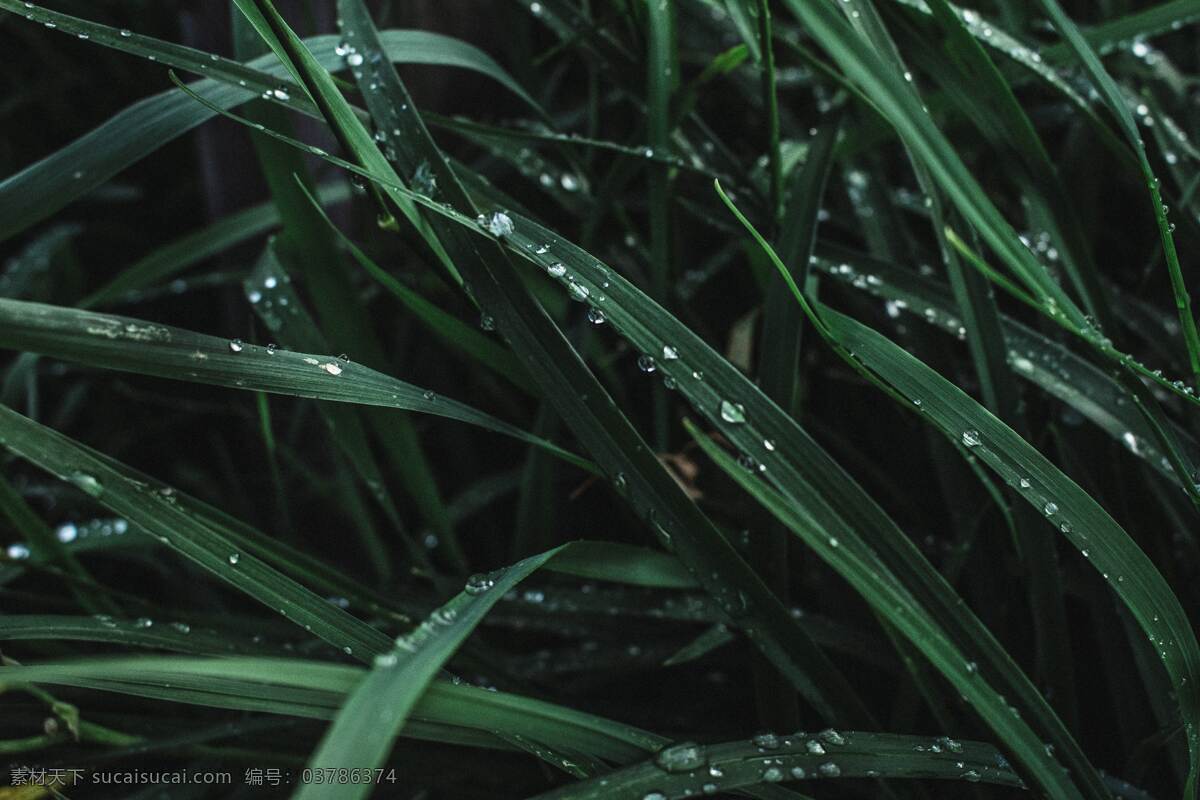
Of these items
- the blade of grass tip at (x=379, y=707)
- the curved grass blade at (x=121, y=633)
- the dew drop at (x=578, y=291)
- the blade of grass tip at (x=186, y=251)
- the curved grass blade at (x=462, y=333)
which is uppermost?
the blade of grass tip at (x=186, y=251)

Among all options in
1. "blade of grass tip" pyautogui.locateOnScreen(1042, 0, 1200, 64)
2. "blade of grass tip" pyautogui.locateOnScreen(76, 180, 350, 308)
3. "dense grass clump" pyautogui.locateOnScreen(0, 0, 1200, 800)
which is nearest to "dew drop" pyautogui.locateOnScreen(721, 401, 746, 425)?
"dense grass clump" pyautogui.locateOnScreen(0, 0, 1200, 800)

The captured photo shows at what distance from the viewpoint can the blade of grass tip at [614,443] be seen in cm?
48

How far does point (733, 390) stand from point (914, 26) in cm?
37

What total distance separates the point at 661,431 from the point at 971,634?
1.08 feet

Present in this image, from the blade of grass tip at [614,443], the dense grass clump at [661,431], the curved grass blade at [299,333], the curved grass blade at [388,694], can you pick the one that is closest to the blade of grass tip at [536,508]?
the dense grass clump at [661,431]

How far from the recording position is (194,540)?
0.47m

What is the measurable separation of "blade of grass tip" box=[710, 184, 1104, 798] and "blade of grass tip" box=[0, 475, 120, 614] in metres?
0.47

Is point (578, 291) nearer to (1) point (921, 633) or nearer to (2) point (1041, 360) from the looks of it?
(1) point (921, 633)

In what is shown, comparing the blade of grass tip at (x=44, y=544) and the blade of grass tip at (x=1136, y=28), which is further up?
the blade of grass tip at (x=1136, y=28)

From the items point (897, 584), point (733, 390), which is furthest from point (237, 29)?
point (897, 584)

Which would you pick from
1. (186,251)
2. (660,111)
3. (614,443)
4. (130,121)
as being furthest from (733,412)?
(186,251)

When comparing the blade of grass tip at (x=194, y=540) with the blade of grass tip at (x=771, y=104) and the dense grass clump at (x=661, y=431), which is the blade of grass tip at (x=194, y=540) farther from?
the blade of grass tip at (x=771, y=104)

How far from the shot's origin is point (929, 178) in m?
0.60

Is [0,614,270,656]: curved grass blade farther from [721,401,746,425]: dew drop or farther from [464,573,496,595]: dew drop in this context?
[721,401,746,425]: dew drop
